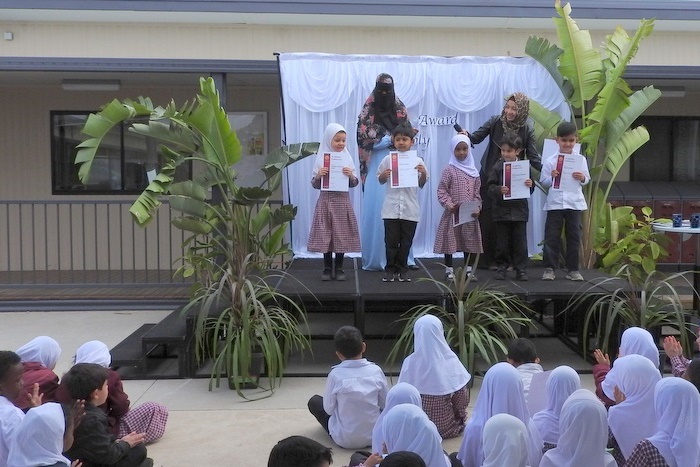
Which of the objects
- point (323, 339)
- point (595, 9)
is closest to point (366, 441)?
point (323, 339)

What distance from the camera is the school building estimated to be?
948 centimetres

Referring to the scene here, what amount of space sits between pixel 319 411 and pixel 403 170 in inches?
118

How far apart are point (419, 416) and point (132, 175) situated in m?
9.74

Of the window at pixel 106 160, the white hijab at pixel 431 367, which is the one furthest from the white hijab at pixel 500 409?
the window at pixel 106 160

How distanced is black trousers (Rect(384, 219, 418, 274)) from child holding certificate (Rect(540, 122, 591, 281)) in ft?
4.69

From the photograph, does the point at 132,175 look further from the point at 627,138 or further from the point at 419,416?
the point at 419,416

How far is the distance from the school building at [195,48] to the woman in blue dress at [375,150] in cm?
160

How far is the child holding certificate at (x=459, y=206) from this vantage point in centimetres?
766

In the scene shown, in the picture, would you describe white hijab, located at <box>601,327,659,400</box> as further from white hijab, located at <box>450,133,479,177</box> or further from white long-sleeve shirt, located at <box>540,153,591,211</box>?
white hijab, located at <box>450,133,479,177</box>

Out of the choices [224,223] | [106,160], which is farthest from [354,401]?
[106,160]

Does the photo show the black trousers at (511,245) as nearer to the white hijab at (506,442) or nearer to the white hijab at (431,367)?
the white hijab at (431,367)

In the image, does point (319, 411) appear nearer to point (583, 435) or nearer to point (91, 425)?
point (91, 425)

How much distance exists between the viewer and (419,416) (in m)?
3.39

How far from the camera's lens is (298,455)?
265 centimetres
